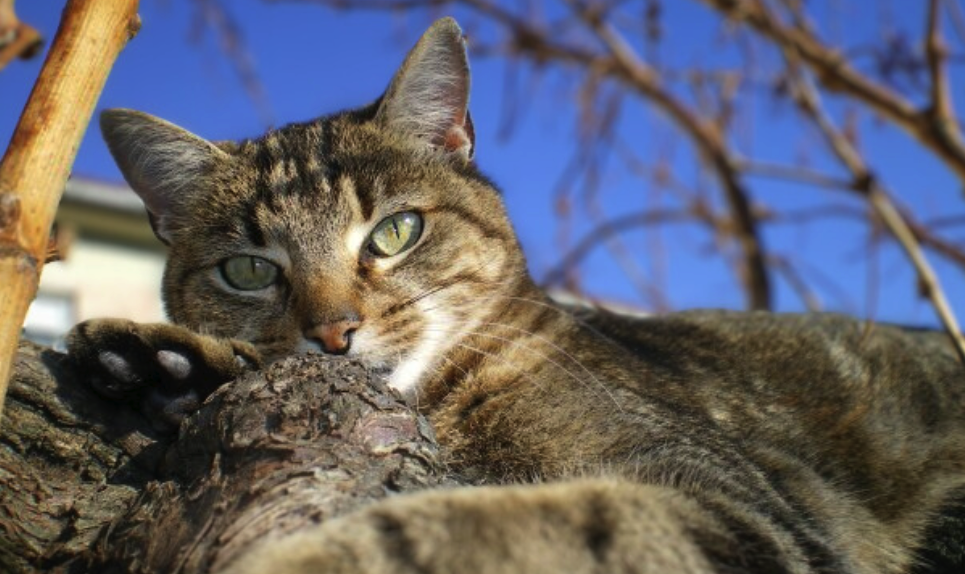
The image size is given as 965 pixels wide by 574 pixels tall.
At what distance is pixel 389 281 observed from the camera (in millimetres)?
2789

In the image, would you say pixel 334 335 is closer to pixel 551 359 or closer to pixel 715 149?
pixel 551 359

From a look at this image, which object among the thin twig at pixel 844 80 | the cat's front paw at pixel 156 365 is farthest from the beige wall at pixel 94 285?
the cat's front paw at pixel 156 365

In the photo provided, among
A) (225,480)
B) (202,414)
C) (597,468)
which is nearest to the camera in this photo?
(225,480)

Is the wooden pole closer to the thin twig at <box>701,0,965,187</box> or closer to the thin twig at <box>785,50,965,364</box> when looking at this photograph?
the thin twig at <box>785,50,965,364</box>

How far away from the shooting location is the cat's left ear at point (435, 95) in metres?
3.17

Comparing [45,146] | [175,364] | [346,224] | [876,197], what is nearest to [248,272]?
[346,224]

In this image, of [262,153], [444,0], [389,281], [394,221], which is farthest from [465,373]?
[444,0]

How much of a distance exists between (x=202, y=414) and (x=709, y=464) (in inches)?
44.1

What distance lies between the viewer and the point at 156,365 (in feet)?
7.69

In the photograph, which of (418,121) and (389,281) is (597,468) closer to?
(389,281)

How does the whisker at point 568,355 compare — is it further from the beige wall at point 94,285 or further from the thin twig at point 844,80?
the beige wall at point 94,285

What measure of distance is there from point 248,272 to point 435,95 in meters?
0.82

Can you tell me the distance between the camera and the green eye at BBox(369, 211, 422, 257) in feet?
9.53

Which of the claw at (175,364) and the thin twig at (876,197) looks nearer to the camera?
the claw at (175,364)
